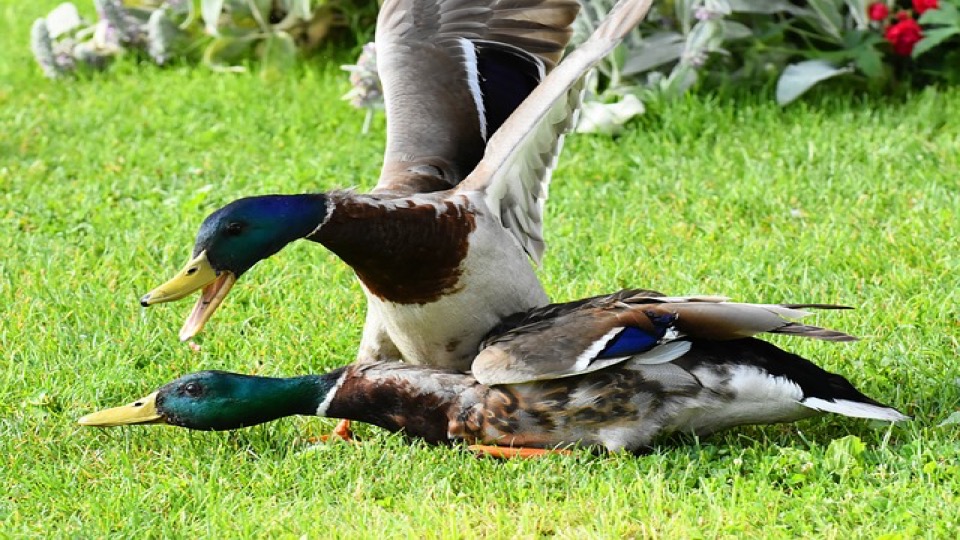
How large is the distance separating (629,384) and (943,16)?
3.45m

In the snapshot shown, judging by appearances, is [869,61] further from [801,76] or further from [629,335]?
[629,335]

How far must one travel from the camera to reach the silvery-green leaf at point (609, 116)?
20.9 feet

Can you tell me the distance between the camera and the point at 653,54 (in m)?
6.59

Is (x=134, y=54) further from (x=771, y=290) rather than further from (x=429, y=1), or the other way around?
(x=771, y=290)

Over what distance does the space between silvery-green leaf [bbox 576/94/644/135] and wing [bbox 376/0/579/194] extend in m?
1.70

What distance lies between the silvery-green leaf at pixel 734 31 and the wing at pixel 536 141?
253cm

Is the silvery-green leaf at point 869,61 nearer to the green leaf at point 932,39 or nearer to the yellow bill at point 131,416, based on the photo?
the green leaf at point 932,39

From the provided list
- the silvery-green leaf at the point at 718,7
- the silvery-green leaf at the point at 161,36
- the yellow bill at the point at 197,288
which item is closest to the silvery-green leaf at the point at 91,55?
the silvery-green leaf at the point at 161,36

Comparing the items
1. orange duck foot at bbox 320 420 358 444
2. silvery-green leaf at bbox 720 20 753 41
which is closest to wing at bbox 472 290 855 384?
orange duck foot at bbox 320 420 358 444

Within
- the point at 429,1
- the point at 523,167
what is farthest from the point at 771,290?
the point at 429,1

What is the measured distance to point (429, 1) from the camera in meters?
4.76

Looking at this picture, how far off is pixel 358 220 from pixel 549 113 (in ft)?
2.28

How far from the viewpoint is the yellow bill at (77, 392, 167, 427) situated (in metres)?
3.79

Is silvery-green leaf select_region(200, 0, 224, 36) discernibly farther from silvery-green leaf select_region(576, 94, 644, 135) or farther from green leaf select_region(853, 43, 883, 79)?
green leaf select_region(853, 43, 883, 79)
